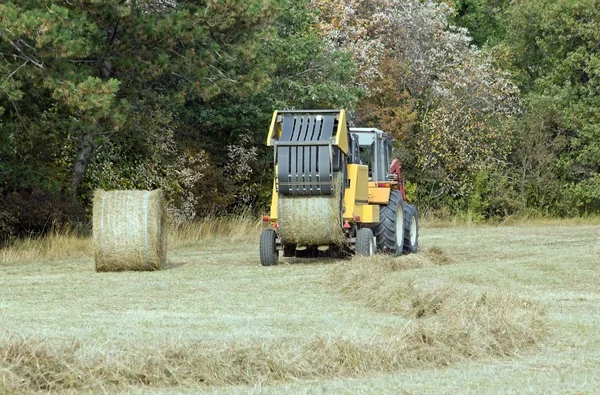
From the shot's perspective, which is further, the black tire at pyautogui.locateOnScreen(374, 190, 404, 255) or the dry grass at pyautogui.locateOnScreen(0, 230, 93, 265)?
the dry grass at pyautogui.locateOnScreen(0, 230, 93, 265)

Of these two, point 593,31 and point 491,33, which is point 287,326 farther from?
point 491,33

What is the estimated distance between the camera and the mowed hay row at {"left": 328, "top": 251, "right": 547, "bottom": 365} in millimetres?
9672

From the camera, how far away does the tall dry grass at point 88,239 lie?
70.9ft

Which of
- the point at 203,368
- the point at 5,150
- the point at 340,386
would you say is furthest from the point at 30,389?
the point at 5,150

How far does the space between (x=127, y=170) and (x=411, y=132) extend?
1081 centimetres

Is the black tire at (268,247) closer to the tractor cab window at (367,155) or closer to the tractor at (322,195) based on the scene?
the tractor at (322,195)

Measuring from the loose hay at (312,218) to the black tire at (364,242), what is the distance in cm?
38

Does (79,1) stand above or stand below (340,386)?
above

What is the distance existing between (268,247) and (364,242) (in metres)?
1.54

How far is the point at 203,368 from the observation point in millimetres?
8570

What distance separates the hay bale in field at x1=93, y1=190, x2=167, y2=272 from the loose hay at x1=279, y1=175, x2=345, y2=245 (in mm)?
2016

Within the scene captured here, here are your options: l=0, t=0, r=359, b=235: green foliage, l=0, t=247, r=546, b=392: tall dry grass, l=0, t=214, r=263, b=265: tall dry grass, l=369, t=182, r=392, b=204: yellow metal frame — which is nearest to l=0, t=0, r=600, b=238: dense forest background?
l=0, t=0, r=359, b=235: green foliage

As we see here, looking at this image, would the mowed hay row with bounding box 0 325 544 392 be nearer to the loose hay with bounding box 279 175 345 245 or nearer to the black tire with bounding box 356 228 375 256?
the loose hay with bounding box 279 175 345 245

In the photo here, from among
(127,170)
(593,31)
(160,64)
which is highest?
(593,31)
